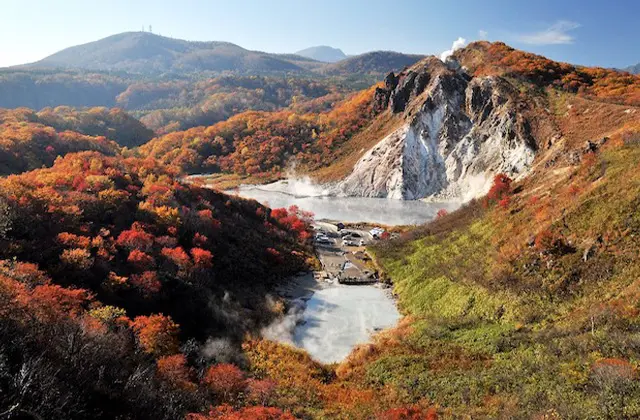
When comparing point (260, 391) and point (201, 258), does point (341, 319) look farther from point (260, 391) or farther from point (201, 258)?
point (260, 391)

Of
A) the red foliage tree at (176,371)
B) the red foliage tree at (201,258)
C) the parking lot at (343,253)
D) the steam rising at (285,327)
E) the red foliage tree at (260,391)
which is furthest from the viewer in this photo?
the parking lot at (343,253)

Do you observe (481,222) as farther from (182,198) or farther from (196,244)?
(182,198)

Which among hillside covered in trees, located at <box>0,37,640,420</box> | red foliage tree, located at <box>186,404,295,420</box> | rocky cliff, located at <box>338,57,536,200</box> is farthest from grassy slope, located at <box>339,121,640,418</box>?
rocky cliff, located at <box>338,57,536,200</box>

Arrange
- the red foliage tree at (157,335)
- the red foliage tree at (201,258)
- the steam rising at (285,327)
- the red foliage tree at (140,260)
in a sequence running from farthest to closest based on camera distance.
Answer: the red foliage tree at (201,258)
the red foliage tree at (140,260)
the steam rising at (285,327)
the red foliage tree at (157,335)

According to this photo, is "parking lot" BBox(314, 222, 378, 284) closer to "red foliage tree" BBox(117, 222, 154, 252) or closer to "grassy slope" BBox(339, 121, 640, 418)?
"grassy slope" BBox(339, 121, 640, 418)

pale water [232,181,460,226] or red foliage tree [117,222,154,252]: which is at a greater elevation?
red foliage tree [117,222,154,252]

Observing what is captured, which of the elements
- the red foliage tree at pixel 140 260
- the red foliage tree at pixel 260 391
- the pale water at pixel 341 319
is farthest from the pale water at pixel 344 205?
the red foliage tree at pixel 260 391

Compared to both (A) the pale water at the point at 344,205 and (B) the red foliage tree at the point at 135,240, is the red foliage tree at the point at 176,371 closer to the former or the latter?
(B) the red foliage tree at the point at 135,240
